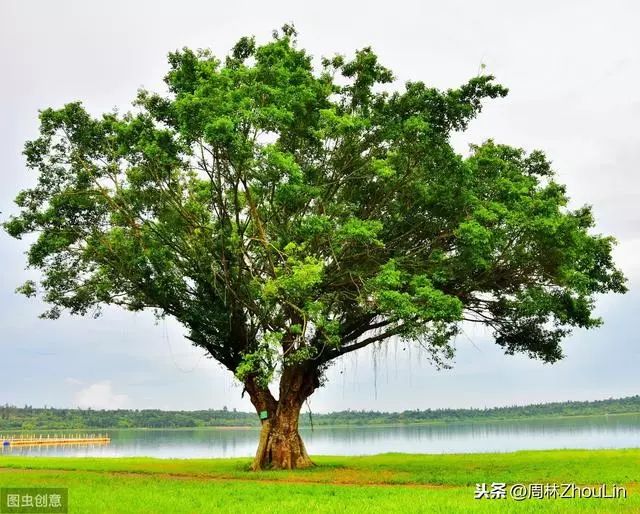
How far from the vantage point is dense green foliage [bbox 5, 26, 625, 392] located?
18.1 metres

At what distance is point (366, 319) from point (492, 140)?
8240 mm

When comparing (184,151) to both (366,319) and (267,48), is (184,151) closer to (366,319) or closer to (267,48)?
(267,48)

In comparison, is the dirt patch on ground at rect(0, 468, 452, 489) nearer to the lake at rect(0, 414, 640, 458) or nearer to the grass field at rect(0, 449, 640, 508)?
the grass field at rect(0, 449, 640, 508)

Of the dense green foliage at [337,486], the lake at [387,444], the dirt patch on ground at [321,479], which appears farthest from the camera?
the lake at [387,444]

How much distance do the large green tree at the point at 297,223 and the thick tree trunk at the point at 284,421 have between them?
54 mm

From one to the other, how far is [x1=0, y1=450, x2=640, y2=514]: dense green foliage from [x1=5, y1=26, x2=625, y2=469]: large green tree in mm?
3113

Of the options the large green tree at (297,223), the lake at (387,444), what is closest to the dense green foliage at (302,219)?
the large green tree at (297,223)

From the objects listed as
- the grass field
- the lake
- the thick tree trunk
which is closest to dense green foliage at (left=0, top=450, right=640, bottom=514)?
the grass field

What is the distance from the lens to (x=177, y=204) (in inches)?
809

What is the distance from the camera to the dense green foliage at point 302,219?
1809cm

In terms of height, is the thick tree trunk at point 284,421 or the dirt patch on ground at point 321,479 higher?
the thick tree trunk at point 284,421

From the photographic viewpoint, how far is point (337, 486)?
53.0 ft

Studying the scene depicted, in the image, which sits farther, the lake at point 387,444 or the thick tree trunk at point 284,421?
the lake at point 387,444

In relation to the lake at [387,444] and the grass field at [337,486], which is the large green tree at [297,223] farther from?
the lake at [387,444]
